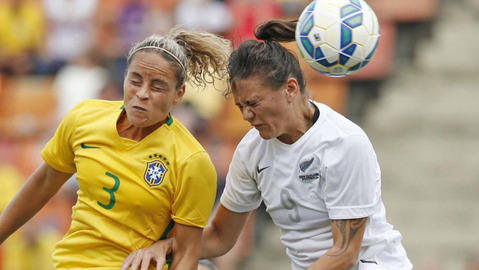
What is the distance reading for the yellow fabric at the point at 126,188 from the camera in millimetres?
4617

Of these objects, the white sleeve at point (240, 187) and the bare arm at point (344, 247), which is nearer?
the bare arm at point (344, 247)

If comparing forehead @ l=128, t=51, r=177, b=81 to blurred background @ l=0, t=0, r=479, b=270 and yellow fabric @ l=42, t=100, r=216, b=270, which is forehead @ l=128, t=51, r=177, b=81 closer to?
yellow fabric @ l=42, t=100, r=216, b=270

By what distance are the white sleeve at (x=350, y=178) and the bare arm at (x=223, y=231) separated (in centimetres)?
75

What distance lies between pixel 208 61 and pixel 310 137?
0.67 m

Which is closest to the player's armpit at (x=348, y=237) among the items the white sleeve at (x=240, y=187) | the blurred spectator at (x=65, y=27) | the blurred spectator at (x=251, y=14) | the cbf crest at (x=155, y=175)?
the white sleeve at (x=240, y=187)

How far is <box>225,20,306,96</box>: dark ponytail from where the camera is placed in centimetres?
452

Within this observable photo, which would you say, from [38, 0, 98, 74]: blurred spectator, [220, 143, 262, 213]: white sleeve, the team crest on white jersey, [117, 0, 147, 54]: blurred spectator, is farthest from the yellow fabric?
[38, 0, 98, 74]: blurred spectator

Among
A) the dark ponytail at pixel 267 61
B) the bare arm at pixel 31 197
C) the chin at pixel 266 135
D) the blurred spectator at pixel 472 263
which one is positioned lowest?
→ the blurred spectator at pixel 472 263

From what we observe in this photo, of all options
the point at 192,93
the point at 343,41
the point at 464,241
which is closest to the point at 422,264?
the point at 464,241

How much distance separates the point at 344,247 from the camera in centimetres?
452

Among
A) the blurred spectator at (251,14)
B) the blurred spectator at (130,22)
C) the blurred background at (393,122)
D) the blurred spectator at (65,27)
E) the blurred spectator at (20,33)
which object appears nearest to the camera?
the blurred background at (393,122)

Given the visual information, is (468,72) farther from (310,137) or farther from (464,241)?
(310,137)

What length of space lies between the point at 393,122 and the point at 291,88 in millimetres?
5815

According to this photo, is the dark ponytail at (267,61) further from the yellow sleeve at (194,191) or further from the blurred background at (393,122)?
the blurred background at (393,122)
